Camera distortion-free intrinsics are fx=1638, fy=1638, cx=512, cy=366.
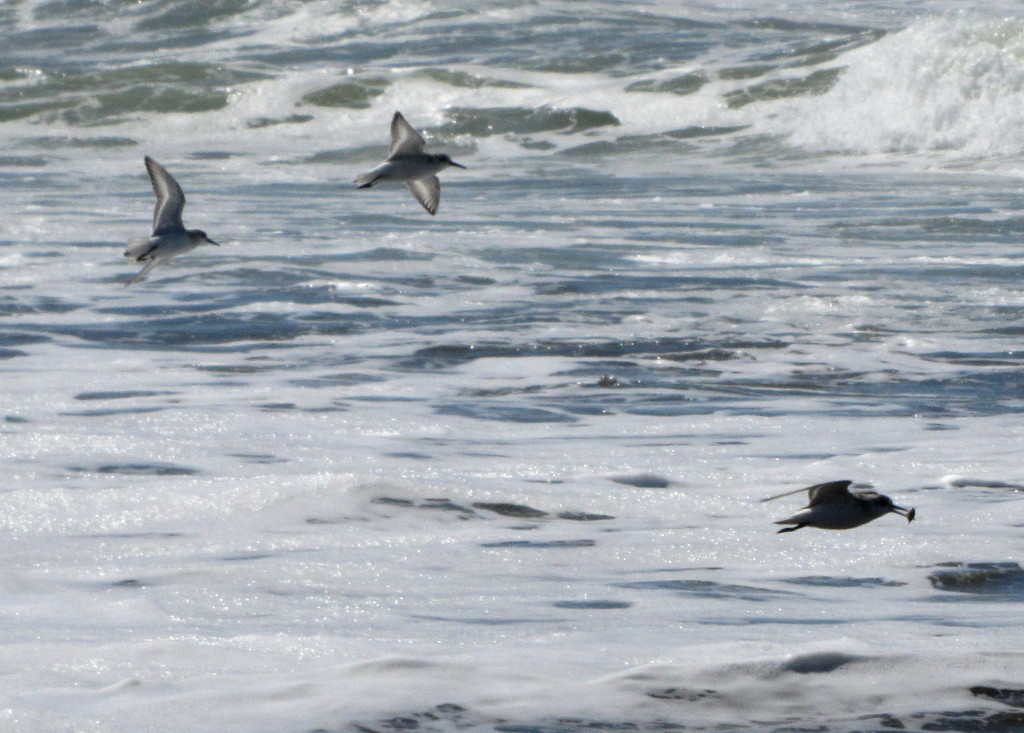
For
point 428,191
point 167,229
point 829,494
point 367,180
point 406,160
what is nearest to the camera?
point 829,494

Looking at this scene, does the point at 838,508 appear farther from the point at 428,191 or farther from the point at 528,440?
the point at 428,191

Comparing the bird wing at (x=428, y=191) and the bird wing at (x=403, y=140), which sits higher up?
the bird wing at (x=403, y=140)

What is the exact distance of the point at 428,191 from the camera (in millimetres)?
8023

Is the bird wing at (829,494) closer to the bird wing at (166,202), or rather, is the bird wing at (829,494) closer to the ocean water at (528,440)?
the ocean water at (528,440)

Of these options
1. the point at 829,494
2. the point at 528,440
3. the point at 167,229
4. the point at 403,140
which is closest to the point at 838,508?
the point at 829,494

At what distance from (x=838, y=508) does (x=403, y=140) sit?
3.86 metres

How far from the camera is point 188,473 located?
5.46m

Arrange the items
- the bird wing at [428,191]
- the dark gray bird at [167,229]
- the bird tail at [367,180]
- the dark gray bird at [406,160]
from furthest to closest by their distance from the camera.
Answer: the bird wing at [428,191] → the dark gray bird at [406,160] → the bird tail at [367,180] → the dark gray bird at [167,229]

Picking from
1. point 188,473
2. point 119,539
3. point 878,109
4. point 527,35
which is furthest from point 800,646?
point 527,35

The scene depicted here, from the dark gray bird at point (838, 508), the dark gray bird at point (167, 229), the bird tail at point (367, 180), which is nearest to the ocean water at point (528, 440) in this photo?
the dark gray bird at point (838, 508)

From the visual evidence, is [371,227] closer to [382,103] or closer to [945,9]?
[382,103]

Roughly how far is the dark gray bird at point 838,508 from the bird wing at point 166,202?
3.61 meters

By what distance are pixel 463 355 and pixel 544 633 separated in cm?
429

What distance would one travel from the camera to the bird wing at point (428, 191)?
7902mm
